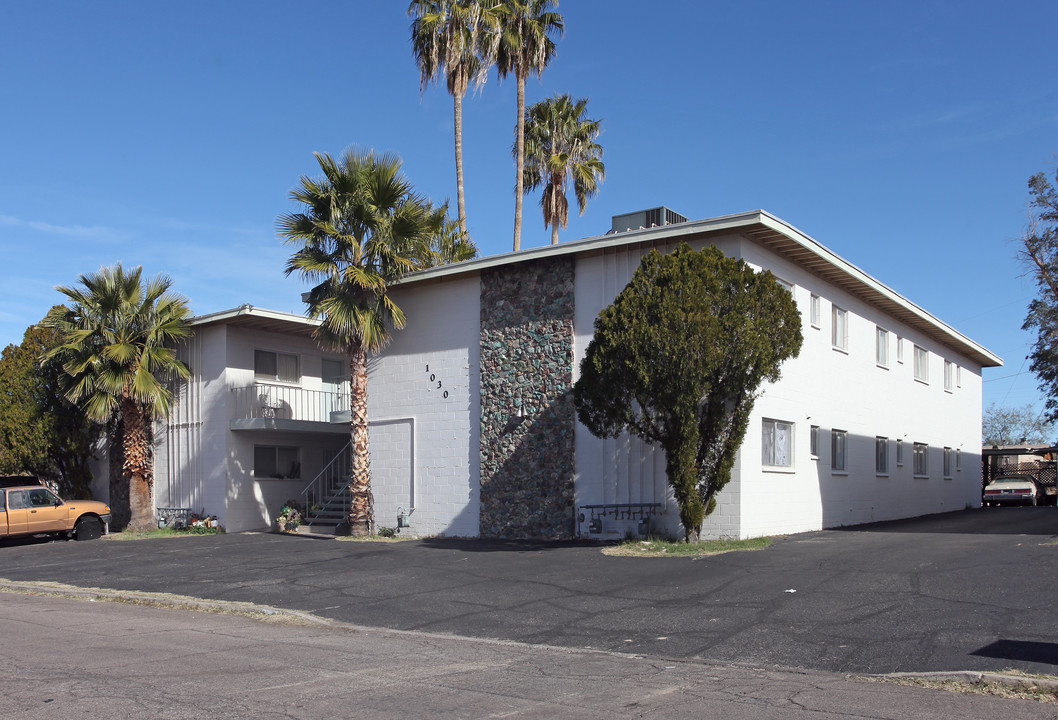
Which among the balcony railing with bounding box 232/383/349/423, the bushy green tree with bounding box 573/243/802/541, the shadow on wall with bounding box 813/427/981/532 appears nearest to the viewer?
the bushy green tree with bounding box 573/243/802/541

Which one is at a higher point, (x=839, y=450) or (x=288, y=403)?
(x=288, y=403)

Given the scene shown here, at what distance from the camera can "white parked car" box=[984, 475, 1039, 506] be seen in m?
33.2

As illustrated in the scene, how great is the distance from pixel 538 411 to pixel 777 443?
4.97 metres

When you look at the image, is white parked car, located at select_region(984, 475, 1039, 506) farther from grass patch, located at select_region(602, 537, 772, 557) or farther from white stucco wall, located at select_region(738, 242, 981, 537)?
grass patch, located at select_region(602, 537, 772, 557)

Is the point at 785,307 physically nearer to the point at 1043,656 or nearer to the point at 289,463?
the point at 1043,656

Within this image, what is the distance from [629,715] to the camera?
6430 millimetres

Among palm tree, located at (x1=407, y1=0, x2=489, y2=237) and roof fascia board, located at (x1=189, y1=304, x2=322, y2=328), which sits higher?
palm tree, located at (x1=407, y1=0, x2=489, y2=237)

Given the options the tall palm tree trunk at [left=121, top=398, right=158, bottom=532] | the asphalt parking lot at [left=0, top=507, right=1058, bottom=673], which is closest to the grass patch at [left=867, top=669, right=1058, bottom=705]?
the asphalt parking lot at [left=0, top=507, right=1058, bottom=673]

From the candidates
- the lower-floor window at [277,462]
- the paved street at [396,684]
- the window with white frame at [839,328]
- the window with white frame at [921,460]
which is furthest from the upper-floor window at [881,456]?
the paved street at [396,684]

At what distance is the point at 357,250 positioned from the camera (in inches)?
835

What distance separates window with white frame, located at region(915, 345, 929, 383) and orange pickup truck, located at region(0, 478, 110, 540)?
23.4 m

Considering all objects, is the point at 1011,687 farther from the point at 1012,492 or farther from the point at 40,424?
the point at 1012,492

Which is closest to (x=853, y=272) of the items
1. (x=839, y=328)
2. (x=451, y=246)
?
(x=839, y=328)

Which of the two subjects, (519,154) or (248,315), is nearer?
(248,315)
